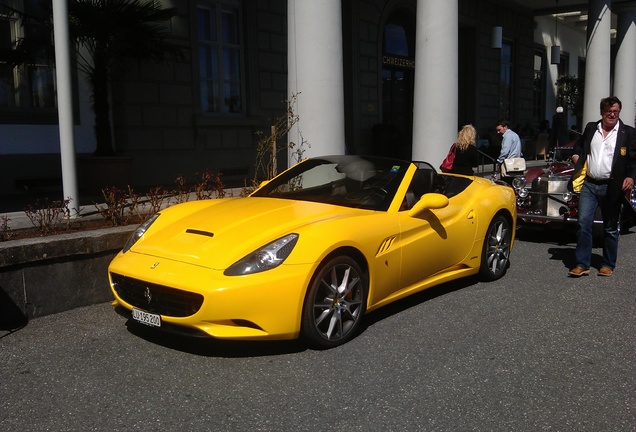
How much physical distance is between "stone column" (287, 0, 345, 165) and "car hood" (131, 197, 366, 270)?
3524 mm

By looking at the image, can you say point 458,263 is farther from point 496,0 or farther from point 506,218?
point 496,0

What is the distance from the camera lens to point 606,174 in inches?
262

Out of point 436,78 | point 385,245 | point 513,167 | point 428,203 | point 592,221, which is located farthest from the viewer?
point 436,78

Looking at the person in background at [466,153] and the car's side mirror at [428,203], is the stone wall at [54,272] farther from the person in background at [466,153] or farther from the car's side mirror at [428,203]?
the person in background at [466,153]

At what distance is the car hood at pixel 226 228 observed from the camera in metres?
4.31

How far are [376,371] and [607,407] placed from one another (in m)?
1.37

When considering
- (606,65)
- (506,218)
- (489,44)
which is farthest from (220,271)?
(489,44)

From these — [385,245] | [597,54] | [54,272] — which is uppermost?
[597,54]

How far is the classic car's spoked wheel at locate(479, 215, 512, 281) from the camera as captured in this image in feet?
21.2

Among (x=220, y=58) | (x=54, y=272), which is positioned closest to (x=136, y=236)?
(x=54, y=272)

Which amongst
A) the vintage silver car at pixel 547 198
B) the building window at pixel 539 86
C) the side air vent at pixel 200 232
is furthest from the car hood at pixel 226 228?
the building window at pixel 539 86

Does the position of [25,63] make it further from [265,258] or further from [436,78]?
[265,258]

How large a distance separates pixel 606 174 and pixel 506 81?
67.0 ft

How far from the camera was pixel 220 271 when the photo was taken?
13.6 ft
